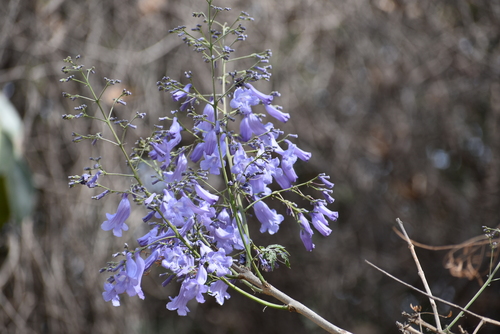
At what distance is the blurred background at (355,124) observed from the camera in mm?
3725

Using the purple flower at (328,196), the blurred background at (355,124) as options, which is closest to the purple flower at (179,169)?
the purple flower at (328,196)

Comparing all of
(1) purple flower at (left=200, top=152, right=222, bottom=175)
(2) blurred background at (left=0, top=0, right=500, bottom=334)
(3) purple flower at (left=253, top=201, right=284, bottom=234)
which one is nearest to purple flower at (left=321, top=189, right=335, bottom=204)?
(3) purple flower at (left=253, top=201, right=284, bottom=234)

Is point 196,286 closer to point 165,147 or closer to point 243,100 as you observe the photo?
point 165,147

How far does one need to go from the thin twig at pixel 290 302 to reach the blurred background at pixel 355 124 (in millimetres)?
2677

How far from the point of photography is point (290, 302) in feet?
3.21

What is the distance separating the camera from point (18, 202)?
140cm

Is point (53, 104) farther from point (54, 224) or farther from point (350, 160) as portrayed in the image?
point (350, 160)

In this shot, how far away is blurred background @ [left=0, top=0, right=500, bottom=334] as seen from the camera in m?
3.72

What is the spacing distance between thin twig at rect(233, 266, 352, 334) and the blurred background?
8.78 ft

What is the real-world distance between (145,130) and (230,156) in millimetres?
2782

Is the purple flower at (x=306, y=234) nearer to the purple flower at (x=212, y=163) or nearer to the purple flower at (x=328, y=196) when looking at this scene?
the purple flower at (x=328, y=196)

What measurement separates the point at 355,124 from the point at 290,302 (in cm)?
339

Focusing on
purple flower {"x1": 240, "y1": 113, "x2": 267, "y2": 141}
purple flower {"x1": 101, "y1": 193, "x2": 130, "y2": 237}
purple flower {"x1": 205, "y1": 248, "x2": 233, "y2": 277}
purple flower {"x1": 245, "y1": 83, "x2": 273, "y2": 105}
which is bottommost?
purple flower {"x1": 101, "y1": 193, "x2": 130, "y2": 237}

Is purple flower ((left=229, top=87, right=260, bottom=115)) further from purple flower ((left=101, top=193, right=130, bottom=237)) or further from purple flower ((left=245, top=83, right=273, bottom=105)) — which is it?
purple flower ((left=101, top=193, right=130, bottom=237))
